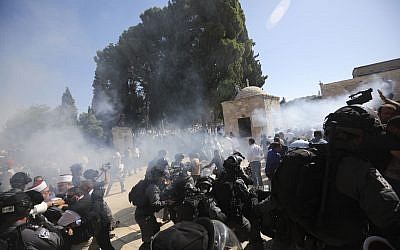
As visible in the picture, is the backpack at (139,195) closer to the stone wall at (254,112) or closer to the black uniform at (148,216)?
the black uniform at (148,216)

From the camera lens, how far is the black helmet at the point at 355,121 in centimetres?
160

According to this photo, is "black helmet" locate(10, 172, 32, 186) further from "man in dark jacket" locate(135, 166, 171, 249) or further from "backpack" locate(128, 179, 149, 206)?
"man in dark jacket" locate(135, 166, 171, 249)

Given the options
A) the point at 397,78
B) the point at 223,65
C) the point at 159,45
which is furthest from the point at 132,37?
the point at 397,78

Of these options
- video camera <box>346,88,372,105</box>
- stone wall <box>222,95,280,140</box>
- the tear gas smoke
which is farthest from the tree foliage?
video camera <box>346,88,372,105</box>

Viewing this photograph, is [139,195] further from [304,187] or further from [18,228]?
[304,187]

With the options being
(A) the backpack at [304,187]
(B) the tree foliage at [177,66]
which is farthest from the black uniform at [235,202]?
(B) the tree foliage at [177,66]

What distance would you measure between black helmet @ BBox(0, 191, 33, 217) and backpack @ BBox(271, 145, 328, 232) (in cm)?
230

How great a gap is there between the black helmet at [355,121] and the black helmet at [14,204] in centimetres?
268

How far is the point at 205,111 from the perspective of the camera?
26.9 metres

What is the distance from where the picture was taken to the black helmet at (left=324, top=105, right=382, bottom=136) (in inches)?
62.9

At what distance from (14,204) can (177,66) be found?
27.4m

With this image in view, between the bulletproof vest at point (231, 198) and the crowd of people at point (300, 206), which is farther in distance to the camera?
the bulletproof vest at point (231, 198)

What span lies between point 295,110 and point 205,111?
1000 centimetres

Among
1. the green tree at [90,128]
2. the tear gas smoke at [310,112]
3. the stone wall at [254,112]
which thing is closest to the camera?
the tear gas smoke at [310,112]
